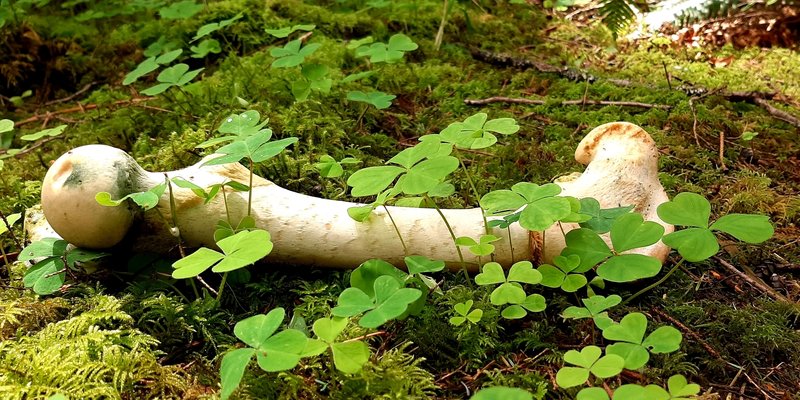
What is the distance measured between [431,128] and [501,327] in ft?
5.87

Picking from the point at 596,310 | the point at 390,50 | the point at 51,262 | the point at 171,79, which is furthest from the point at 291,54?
the point at 596,310

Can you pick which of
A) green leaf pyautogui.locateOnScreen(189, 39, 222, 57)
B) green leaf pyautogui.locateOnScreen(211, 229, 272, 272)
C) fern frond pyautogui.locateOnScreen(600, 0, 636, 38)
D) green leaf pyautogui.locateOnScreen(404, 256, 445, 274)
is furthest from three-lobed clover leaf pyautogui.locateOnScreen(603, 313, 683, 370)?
fern frond pyautogui.locateOnScreen(600, 0, 636, 38)

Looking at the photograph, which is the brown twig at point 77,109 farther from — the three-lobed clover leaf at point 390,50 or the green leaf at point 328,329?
the green leaf at point 328,329

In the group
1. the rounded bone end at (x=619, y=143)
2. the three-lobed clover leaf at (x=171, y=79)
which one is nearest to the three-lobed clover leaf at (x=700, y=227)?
the rounded bone end at (x=619, y=143)

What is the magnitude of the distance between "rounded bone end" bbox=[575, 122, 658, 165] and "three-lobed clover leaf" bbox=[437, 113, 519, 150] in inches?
13.7

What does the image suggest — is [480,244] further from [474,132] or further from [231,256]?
[231,256]

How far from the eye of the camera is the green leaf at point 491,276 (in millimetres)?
2062

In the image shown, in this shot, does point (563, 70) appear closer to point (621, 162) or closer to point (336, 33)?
point (336, 33)

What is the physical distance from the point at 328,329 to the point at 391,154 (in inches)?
67.9

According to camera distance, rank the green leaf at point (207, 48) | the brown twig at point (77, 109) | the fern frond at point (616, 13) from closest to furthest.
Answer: the brown twig at point (77, 109)
the green leaf at point (207, 48)
the fern frond at point (616, 13)

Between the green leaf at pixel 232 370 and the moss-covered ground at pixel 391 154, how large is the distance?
Answer: 0.64 ft

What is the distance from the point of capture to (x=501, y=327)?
211 cm

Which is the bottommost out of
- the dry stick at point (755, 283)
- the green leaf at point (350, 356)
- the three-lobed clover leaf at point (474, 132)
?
the dry stick at point (755, 283)

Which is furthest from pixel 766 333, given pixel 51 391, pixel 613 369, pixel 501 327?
pixel 51 391
